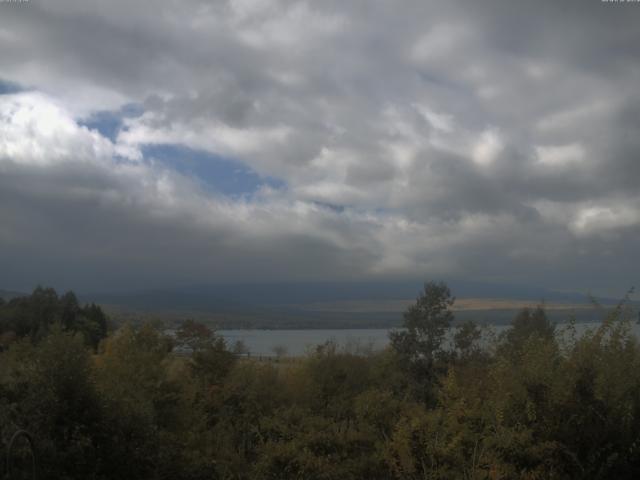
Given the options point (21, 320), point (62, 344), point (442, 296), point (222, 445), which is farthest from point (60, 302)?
point (62, 344)

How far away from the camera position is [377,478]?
11266 millimetres

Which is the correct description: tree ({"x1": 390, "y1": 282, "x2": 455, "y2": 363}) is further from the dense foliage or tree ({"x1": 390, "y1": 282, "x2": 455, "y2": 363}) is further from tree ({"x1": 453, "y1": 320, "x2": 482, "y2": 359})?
the dense foliage

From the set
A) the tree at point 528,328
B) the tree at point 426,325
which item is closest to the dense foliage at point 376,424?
the tree at point 528,328

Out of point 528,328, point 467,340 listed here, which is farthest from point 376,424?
point 467,340

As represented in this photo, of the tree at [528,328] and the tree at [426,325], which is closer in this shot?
the tree at [528,328]

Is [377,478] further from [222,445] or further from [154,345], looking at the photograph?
[154,345]

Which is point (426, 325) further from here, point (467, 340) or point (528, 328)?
point (528, 328)

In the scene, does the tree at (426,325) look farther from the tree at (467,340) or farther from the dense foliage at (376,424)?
the dense foliage at (376,424)

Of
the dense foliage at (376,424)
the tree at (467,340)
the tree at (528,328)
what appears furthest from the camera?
the tree at (467,340)

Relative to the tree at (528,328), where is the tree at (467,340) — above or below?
below

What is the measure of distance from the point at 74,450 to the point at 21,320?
39.8 m

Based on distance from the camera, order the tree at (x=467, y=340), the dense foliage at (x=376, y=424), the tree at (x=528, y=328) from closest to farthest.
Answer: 1. the dense foliage at (x=376, y=424)
2. the tree at (x=528, y=328)
3. the tree at (x=467, y=340)

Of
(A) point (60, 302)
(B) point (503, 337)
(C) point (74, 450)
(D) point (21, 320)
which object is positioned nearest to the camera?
(C) point (74, 450)

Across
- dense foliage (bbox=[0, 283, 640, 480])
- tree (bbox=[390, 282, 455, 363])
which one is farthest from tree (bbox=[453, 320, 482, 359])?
dense foliage (bbox=[0, 283, 640, 480])
